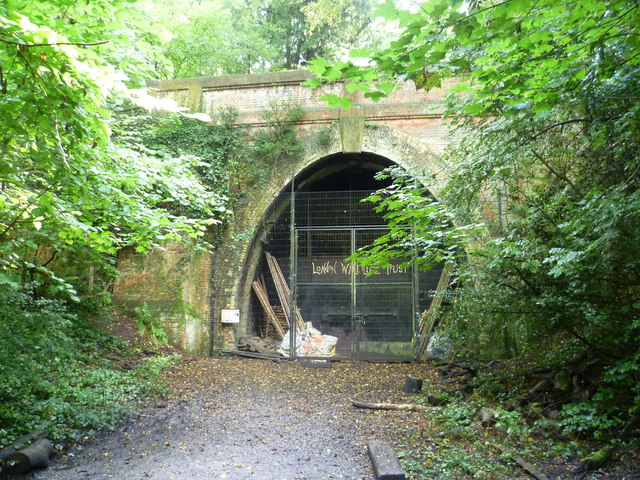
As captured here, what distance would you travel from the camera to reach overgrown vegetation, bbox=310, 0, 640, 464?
2.65 meters

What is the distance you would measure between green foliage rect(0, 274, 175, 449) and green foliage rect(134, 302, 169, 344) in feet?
9.04

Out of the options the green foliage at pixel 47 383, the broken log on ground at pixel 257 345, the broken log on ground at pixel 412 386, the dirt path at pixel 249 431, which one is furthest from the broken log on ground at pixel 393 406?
the broken log on ground at pixel 257 345

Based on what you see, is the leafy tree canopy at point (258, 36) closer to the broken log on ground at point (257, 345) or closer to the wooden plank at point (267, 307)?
the wooden plank at point (267, 307)

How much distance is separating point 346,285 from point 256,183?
3.40 meters

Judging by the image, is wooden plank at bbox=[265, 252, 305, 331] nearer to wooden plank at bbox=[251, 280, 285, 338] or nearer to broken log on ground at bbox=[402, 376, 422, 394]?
wooden plank at bbox=[251, 280, 285, 338]

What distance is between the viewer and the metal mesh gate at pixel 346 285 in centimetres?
1008

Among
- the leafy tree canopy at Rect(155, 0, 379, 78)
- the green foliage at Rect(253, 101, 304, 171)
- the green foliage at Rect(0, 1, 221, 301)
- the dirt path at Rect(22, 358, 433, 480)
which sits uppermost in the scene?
the leafy tree canopy at Rect(155, 0, 379, 78)

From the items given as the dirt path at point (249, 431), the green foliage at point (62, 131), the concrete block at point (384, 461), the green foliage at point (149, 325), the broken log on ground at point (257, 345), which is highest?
the green foliage at point (62, 131)

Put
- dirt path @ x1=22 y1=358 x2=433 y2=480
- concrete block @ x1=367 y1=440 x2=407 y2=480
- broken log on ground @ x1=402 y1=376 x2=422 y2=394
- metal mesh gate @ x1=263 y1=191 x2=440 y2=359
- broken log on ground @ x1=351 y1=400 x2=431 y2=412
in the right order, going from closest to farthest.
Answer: concrete block @ x1=367 y1=440 x2=407 y2=480 → dirt path @ x1=22 y1=358 x2=433 y2=480 → broken log on ground @ x1=351 y1=400 x2=431 y2=412 → broken log on ground @ x1=402 y1=376 x2=422 y2=394 → metal mesh gate @ x1=263 y1=191 x2=440 y2=359

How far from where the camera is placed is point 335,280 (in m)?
12.3

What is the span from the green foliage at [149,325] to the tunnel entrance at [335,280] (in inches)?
96.6

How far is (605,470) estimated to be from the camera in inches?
141

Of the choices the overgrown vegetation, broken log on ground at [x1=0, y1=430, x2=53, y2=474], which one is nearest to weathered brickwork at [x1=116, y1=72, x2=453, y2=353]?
the overgrown vegetation

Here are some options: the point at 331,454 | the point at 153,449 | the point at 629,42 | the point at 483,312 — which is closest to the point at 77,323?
the point at 153,449
